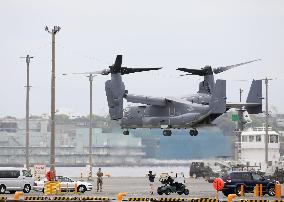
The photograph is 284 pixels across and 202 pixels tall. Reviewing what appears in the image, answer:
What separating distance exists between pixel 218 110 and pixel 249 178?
69.7 feet

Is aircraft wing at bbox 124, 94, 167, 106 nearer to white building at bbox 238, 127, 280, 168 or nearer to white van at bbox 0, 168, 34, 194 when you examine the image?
white van at bbox 0, 168, 34, 194

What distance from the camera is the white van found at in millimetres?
66375

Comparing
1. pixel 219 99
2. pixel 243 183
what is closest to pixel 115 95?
pixel 219 99

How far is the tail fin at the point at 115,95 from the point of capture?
90.4 meters

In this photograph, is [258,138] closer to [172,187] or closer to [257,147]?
[257,147]

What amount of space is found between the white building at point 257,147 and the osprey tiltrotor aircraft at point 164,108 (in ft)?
155

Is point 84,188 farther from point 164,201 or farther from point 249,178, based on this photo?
point 164,201

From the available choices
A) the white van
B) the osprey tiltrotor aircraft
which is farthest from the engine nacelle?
the white van

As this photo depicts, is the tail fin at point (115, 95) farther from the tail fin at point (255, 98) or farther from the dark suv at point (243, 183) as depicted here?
the dark suv at point (243, 183)

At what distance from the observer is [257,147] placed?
142 metres

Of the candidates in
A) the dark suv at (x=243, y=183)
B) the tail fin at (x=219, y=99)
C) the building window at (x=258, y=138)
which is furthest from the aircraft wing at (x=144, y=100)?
the building window at (x=258, y=138)

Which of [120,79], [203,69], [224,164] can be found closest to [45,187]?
[120,79]

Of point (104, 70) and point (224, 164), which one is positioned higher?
point (104, 70)

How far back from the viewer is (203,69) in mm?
97562
